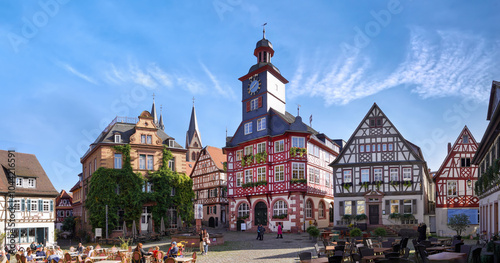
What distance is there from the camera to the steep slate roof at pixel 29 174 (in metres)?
35.2

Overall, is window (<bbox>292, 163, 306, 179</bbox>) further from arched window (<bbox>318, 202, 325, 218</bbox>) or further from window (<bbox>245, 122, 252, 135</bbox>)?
window (<bbox>245, 122, 252, 135</bbox>)

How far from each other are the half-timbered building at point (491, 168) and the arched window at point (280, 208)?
16673mm

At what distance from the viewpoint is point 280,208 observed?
41094mm

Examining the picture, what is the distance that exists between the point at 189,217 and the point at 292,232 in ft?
32.5

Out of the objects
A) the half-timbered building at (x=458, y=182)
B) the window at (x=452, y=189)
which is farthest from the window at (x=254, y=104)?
the window at (x=452, y=189)

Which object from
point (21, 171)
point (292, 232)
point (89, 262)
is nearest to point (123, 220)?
point (21, 171)

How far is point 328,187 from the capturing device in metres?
47.1

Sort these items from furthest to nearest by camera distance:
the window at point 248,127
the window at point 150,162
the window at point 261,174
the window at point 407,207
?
the window at point 248,127 < the window at point 261,174 < the window at point 150,162 < the window at point 407,207

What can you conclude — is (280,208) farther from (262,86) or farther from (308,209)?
(262,86)

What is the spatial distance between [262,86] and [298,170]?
8960 millimetres

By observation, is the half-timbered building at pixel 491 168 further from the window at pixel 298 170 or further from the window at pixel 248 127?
the window at pixel 248 127

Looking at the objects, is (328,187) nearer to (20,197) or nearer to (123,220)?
(123,220)

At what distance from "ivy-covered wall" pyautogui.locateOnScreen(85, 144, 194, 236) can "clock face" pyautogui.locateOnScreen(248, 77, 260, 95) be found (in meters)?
10.2

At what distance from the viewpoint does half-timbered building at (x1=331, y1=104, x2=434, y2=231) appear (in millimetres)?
35781
